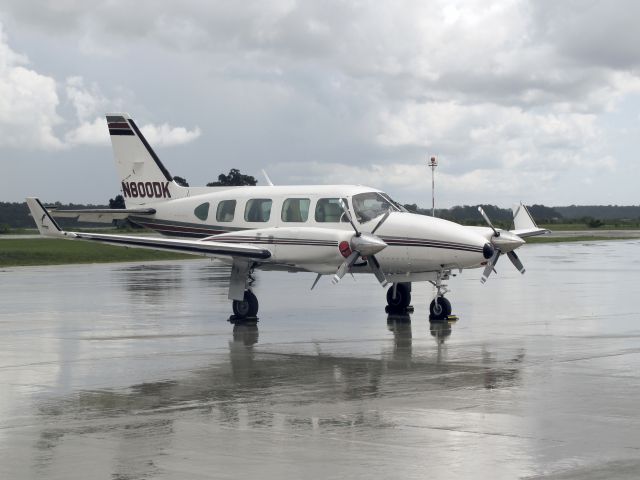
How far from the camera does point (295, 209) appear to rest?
22.9 m

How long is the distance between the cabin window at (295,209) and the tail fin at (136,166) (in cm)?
419

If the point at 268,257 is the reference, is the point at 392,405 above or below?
below

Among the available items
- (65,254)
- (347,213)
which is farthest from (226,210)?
(65,254)

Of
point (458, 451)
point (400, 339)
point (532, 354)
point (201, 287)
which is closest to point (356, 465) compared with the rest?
point (458, 451)

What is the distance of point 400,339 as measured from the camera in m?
18.5

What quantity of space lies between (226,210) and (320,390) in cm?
1158

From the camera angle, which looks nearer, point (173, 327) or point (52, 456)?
point (52, 456)

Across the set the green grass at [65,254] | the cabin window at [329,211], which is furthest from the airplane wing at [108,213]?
the green grass at [65,254]

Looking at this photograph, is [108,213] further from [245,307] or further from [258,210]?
[245,307]

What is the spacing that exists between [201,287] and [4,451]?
23.1 meters

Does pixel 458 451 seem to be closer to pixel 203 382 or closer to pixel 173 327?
pixel 203 382

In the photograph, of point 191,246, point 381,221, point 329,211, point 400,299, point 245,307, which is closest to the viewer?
point 381,221

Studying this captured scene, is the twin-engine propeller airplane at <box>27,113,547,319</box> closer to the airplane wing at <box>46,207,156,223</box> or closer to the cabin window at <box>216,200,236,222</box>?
the cabin window at <box>216,200,236,222</box>

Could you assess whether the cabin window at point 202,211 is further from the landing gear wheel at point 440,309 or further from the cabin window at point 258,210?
the landing gear wheel at point 440,309
